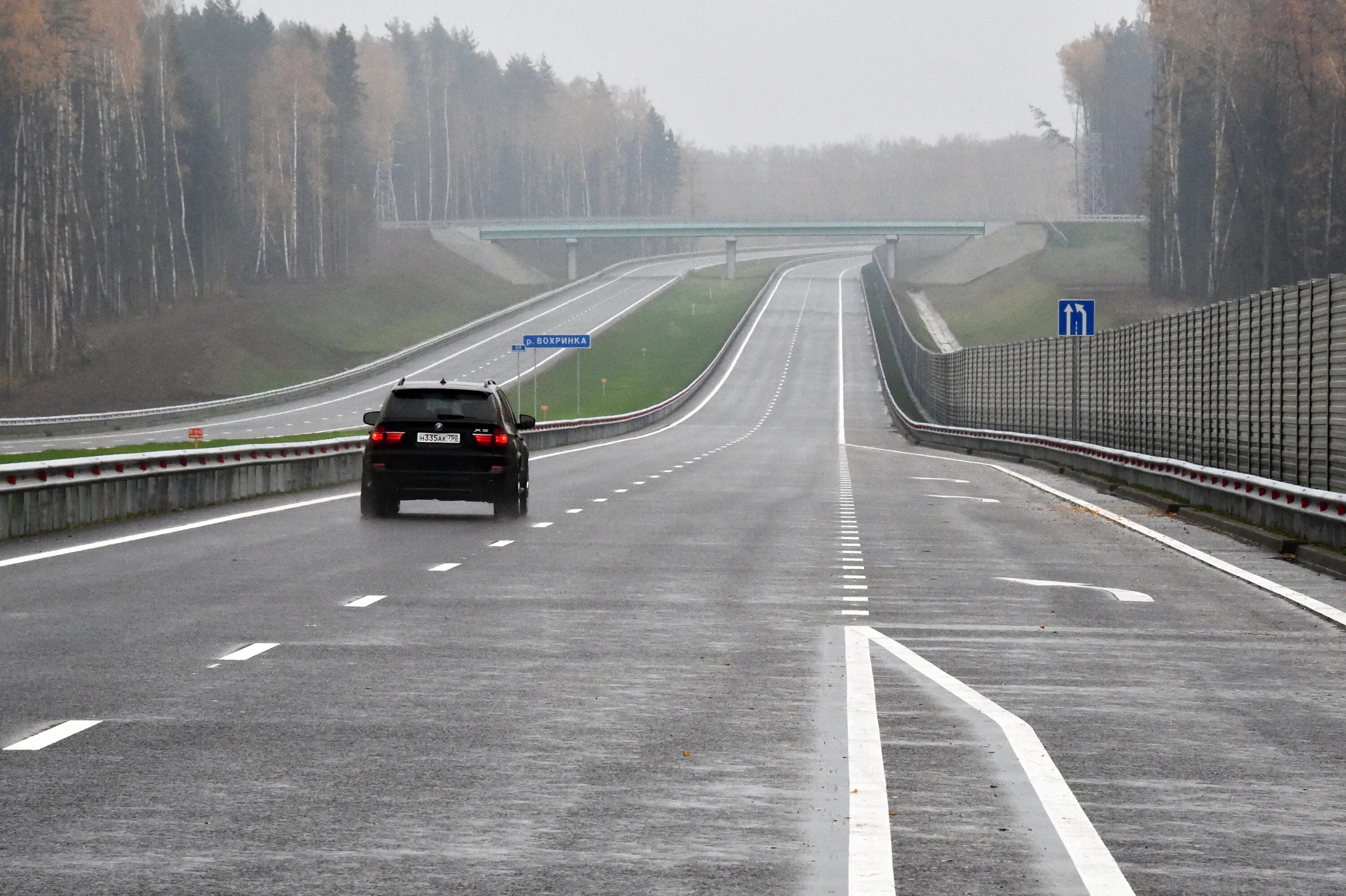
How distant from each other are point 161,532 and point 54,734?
13.5 metres

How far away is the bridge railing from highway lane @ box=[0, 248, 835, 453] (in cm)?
2304

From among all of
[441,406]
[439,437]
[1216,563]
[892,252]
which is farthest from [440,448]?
[892,252]

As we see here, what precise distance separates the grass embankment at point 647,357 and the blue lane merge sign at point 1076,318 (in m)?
39.2

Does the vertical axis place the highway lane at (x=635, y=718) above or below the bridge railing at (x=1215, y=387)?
below

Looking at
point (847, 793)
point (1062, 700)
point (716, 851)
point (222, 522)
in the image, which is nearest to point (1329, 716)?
point (1062, 700)

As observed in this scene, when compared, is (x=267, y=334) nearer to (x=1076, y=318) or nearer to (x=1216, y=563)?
(x=1076, y=318)

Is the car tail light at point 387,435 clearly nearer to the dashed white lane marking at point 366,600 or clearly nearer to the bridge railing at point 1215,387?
the dashed white lane marking at point 366,600

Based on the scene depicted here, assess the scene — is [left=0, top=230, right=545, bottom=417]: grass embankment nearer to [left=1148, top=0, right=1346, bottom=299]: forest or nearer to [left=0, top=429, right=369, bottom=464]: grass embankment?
[left=0, top=429, right=369, bottom=464]: grass embankment

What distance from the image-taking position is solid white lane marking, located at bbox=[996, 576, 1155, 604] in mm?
15828

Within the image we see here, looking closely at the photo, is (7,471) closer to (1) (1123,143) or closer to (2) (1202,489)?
(2) (1202,489)

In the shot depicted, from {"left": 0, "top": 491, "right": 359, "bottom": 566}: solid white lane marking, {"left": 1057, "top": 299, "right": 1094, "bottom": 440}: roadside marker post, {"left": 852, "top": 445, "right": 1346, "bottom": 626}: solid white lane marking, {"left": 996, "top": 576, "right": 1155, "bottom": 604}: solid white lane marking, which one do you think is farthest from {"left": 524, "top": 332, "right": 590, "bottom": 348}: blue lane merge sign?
{"left": 996, "top": 576, "right": 1155, "bottom": 604}: solid white lane marking

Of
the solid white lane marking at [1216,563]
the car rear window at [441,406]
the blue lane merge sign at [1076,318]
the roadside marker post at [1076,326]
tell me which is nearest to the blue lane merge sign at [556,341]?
the roadside marker post at [1076,326]

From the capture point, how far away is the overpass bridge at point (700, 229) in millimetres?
168500

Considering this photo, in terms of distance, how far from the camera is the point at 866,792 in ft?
25.1
